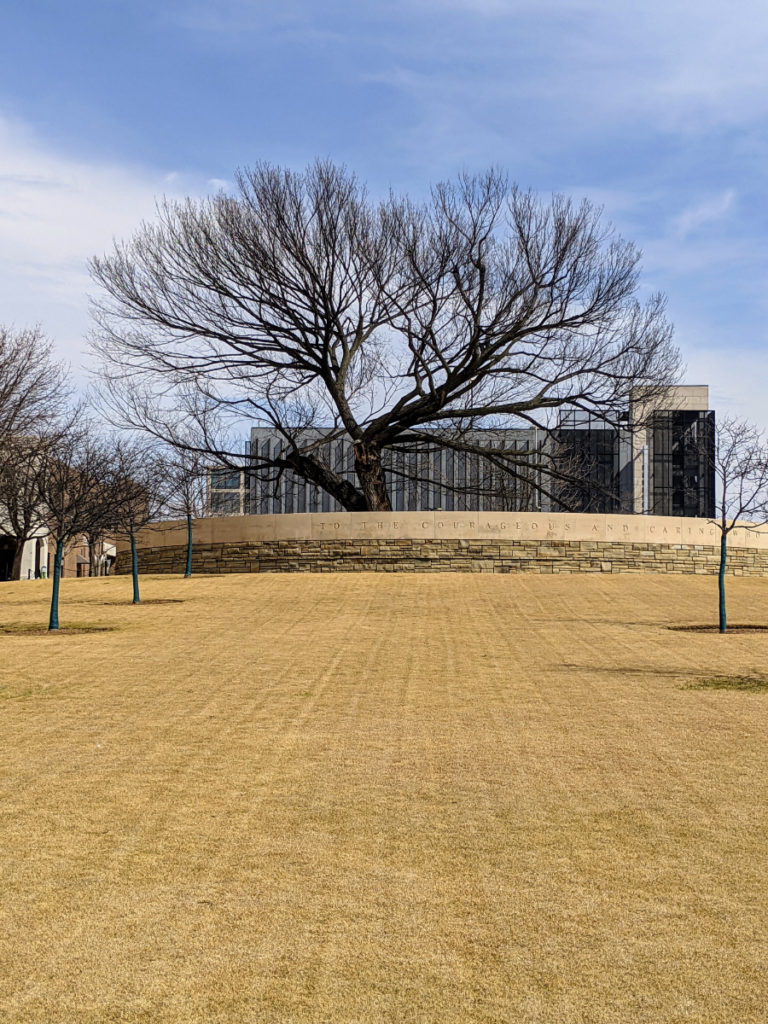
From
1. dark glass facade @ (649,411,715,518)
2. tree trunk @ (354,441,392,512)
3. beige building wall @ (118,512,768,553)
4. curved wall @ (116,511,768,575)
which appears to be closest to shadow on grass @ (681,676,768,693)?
curved wall @ (116,511,768,575)

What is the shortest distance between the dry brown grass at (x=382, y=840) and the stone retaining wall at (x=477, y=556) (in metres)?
13.6

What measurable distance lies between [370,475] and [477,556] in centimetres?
454

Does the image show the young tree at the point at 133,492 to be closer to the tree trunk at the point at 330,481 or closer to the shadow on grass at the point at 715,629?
the tree trunk at the point at 330,481

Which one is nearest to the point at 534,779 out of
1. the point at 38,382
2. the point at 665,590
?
the point at 665,590

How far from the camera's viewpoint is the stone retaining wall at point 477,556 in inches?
1069

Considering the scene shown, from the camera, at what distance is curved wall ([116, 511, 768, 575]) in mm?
27234

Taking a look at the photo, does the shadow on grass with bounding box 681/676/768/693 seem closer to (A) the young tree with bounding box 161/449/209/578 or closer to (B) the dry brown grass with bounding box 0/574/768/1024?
(B) the dry brown grass with bounding box 0/574/768/1024

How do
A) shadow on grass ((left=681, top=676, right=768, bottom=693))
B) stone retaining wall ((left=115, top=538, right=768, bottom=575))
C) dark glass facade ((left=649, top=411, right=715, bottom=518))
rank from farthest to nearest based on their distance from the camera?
dark glass facade ((left=649, top=411, right=715, bottom=518)) → stone retaining wall ((left=115, top=538, right=768, bottom=575)) → shadow on grass ((left=681, top=676, right=768, bottom=693))

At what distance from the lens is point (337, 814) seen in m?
6.53

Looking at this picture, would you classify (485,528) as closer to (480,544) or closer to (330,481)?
(480,544)

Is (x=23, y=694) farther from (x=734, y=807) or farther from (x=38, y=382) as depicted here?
(x=38, y=382)

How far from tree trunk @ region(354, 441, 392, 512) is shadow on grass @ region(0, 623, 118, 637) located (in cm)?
1336

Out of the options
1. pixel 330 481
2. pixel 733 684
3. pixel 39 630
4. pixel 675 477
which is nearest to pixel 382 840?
pixel 733 684

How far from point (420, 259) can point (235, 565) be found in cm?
960
